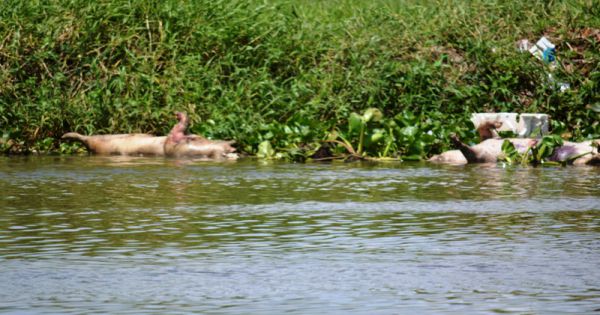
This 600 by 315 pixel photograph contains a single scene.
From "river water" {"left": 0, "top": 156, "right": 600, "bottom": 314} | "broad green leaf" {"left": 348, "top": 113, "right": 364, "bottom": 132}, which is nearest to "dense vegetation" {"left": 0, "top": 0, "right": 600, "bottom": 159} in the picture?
"broad green leaf" {"left": 348, "top": 113, "right": 364, "bottom": 132}

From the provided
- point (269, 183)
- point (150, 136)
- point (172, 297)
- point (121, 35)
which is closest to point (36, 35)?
point (121, 35)

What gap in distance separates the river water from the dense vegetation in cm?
370

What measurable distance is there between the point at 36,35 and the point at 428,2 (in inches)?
231

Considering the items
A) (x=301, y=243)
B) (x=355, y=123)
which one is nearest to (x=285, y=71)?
(x=355, y=123)

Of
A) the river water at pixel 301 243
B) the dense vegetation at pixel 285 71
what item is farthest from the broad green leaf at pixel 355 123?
the river water at pixel 301 243

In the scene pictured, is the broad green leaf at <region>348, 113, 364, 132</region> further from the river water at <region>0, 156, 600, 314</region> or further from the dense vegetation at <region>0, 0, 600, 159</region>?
the river water at <region>0, 156, 600, 314</region>

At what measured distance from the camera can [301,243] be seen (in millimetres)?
6918

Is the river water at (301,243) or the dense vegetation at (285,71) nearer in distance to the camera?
the river water at (301,243)

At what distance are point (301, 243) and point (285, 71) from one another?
35.8ft

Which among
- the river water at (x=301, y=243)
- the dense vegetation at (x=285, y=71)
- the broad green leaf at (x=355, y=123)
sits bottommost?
the river water at (x=301, y=243)

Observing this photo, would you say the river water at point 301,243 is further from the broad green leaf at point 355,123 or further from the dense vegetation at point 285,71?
the dense vegetation at point 285,71

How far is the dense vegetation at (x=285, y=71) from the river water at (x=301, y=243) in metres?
3.70

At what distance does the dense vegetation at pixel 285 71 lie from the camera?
611 inches

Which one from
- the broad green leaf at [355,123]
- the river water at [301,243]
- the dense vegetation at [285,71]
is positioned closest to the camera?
the river water at [301,243]
